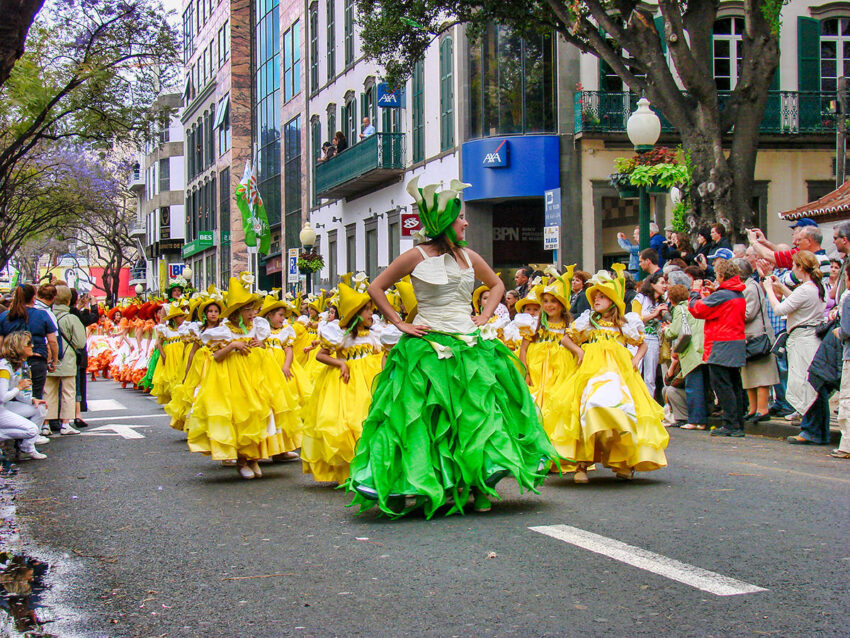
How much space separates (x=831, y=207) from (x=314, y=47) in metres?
28.3

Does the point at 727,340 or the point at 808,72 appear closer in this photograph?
the point at 727,340

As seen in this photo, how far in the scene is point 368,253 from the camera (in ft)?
122

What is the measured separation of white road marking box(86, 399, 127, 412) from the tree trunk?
38.5ft

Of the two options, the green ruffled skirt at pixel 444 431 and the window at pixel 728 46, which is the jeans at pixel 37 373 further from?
the window at pixel 728 46

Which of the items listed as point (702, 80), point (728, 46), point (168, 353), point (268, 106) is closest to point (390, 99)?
point (728, 46)

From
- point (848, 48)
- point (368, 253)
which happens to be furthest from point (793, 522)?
point (368, 253)

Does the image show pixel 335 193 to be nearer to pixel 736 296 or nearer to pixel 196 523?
pixel 736 296

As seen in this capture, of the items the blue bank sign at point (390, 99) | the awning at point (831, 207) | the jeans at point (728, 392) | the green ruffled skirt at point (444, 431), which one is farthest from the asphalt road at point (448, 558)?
the blue bank sign at point (390, 99)

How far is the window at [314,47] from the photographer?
43.5 meters

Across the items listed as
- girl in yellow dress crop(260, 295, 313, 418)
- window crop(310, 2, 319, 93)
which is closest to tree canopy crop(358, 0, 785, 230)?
girl in yellow dress crop(260, 295, 313, 418)

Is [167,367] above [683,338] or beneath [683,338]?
beneath

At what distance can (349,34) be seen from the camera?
38781 mm

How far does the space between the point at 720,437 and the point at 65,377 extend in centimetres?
811

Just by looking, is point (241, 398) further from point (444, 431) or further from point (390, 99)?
point (390, 99)
